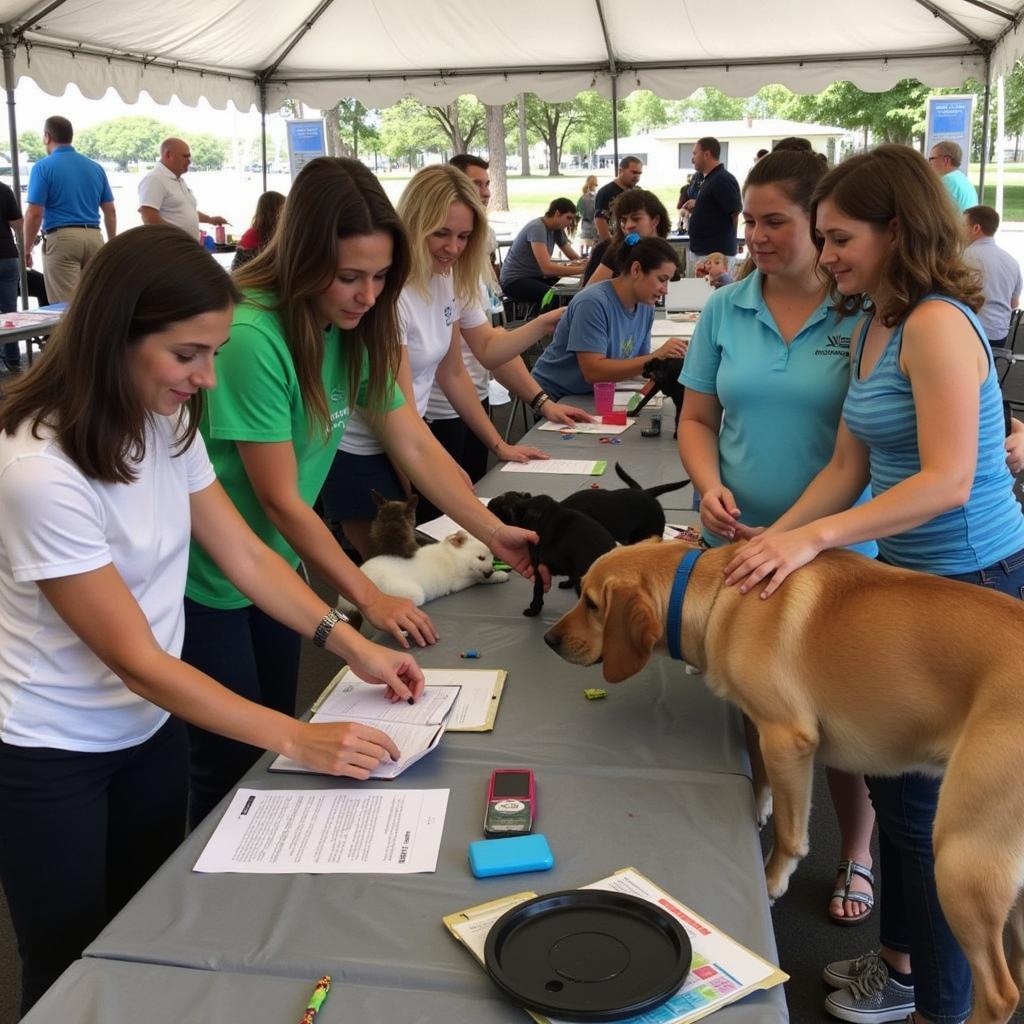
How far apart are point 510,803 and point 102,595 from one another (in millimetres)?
704

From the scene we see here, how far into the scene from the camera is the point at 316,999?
1.19 m

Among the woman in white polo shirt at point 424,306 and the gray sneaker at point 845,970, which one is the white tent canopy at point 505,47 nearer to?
the woman in white polo shirt at point 424,306

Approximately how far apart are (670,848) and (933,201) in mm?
1234

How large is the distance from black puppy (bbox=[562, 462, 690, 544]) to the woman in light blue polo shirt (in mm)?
548

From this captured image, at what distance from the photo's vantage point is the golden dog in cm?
146

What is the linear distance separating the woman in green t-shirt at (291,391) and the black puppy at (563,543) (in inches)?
18.0

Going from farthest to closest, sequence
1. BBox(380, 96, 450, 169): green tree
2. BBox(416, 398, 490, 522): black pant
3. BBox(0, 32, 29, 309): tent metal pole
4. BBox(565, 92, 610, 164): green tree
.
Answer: BBox(565, 92, 610, 164): green tree < BBox(380, 96, 450, 169): green tree < BBox(0, 32, 29, 309): tent metal pole < BBox(416, 398, 490, 522): black pant

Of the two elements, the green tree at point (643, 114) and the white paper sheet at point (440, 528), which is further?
the green tree at point (643, 114)

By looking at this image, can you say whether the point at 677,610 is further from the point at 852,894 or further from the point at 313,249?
the point at 852,894

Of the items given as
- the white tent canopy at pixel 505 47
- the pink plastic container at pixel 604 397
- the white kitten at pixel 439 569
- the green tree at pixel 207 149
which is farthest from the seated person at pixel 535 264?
the green tree at pixel 207 149

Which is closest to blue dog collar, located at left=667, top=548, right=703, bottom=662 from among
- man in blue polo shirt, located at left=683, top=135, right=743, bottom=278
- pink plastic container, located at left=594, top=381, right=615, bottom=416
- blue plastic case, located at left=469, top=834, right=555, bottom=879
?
blue plastic case, located at left=469, top=834, right=555, bottom=879

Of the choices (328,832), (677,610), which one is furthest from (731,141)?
(328,832)

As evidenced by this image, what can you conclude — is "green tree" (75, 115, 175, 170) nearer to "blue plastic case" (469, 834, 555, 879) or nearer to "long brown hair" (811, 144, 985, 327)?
"long brown hair" (811, 144, 985, 327)

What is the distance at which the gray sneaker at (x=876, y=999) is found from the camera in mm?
2201
